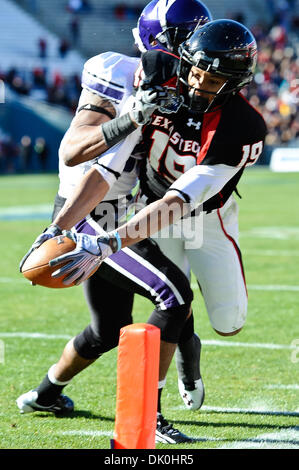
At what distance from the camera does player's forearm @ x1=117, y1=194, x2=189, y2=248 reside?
3.20 meters

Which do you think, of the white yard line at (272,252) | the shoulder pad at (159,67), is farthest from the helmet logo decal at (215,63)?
the white yard line at (272,252)

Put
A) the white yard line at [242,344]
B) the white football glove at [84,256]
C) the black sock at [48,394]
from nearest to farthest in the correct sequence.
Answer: the white football glove at [84,256] → the black sock at [48,394] → the white yard line at [242,344]

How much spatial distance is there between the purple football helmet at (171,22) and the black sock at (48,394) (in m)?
1.60

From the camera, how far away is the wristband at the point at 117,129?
3.33 m

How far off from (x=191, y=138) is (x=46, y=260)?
0.84 m

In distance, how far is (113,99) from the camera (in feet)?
11.8

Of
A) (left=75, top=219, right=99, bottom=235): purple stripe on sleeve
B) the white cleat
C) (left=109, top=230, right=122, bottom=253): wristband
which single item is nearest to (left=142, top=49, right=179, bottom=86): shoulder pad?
(left=109, top=230, right=122, bottom=253): wristband

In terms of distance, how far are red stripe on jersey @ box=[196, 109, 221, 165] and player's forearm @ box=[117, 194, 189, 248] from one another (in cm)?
24

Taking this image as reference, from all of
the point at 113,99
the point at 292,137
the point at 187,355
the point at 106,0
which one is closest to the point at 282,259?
the point at 187,355

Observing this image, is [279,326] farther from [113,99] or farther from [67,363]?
[113,99]

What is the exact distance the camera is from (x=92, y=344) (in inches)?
152

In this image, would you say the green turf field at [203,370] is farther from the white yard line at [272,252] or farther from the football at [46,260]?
the football at [46,260]

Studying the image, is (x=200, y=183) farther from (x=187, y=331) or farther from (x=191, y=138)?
(x=187, y=331)
